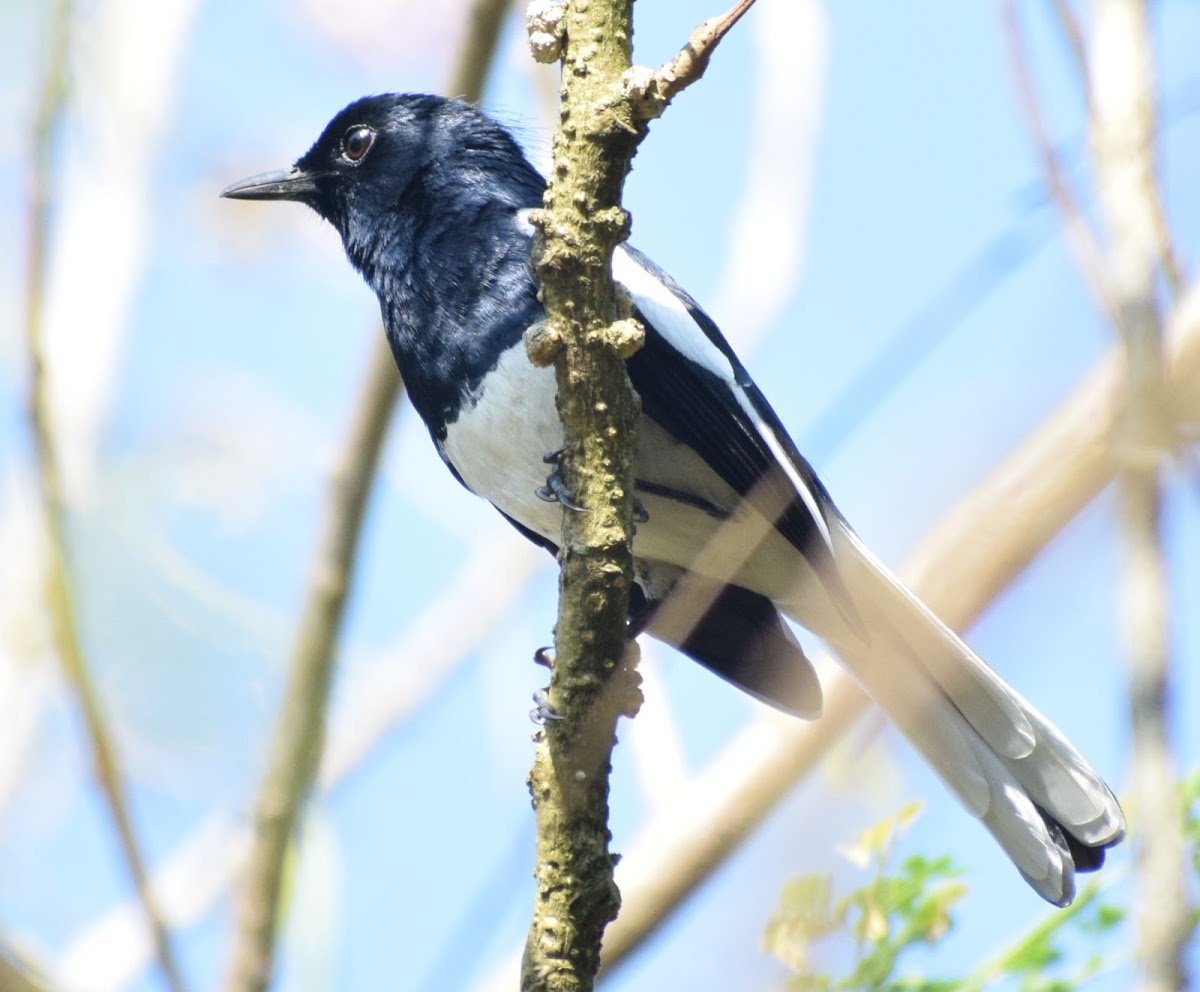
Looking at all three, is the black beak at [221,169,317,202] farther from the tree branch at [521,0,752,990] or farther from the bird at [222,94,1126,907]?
the tree branch at [521,0,752,990]

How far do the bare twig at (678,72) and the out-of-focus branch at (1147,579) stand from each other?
677 millimetres

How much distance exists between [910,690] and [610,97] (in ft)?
6.67

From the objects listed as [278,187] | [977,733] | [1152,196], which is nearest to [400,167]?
[278,187]

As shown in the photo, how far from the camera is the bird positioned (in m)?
3.54

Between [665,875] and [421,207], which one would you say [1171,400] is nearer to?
[665,875]

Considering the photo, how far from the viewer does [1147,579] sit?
4.84 ft

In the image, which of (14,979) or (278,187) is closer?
(14,979)

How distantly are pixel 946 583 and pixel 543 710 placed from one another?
4.50 feet

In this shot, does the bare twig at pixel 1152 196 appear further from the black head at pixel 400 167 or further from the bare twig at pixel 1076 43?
the black head at pixel 400 167

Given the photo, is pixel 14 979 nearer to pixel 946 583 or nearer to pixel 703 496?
pixel 946 583

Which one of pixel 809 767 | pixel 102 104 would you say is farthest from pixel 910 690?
pixel 102 104

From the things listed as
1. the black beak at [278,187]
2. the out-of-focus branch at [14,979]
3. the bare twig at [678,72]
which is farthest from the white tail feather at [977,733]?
the out-of-focus branch at [14,979]

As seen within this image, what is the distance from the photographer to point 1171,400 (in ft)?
4.94

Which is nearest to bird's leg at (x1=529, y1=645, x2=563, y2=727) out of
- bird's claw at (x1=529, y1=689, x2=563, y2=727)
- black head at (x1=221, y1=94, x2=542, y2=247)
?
bird's claw at (x1=529, y1=689, x2=563, y2=727)
